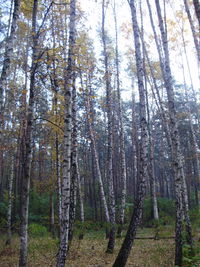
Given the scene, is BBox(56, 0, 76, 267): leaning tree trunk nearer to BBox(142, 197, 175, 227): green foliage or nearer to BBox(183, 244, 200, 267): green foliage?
BBox(183, 244, 200, 267): green foliage

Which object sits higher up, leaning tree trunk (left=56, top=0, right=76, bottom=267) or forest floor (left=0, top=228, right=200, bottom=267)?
leaning tree trunk (left=56, top=0, right=76, bottom=267)

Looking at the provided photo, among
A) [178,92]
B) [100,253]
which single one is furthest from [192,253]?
[178,92]

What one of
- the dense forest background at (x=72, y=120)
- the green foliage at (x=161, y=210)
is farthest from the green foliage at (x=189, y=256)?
the green foliage at (x=161, y=210)

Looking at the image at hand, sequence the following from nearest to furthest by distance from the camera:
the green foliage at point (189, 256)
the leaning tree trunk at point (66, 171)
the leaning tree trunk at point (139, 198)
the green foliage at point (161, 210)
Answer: the leaning tree trunk at point (66, 171)
the leaning tree trunk at point (139, 198)
the green foliage at point (189, 256)
the green foliage at point (161, 210)

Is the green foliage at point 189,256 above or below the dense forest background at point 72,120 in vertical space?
below

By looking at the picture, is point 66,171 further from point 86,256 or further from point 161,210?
point 161,210

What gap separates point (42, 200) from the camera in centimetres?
1853

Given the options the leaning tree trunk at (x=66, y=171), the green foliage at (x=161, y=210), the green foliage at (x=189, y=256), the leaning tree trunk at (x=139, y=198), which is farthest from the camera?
the green foliage at (x=161, y=210)

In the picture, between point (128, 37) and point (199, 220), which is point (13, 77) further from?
point (199, 220)

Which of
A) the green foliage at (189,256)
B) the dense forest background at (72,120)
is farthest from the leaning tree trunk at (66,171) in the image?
the green foliage at (189,256)

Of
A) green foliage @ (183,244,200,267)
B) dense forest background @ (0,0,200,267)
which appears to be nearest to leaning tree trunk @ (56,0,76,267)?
dense forest background @ (0,0,200,267)

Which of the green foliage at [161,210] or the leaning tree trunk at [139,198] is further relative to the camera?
the green foliage at [161,210]

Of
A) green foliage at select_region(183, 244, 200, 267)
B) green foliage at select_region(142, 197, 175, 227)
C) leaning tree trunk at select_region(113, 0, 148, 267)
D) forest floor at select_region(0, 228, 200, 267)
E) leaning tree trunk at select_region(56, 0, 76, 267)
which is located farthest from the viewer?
green foliage at select_region(142, 197, 175, 227)

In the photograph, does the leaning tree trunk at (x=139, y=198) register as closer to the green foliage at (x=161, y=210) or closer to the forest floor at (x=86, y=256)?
the forest floor at (x=86, y=256)
